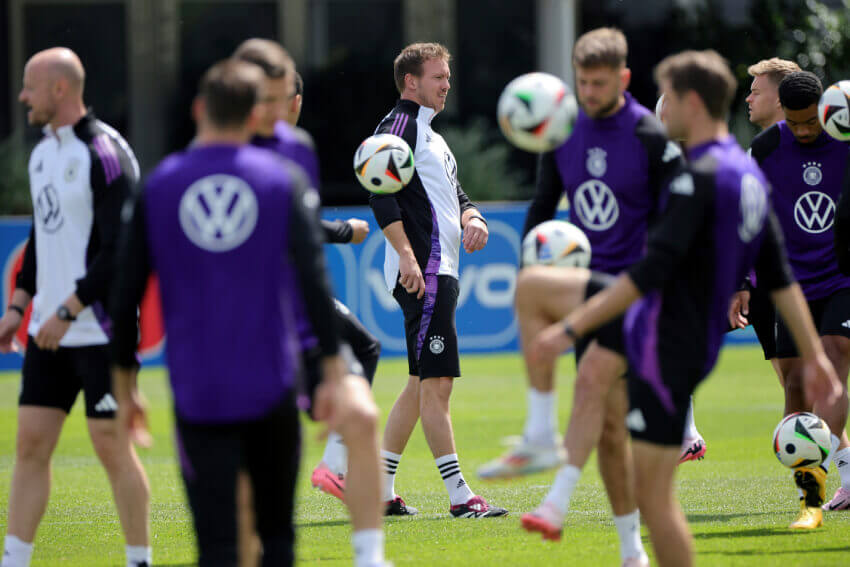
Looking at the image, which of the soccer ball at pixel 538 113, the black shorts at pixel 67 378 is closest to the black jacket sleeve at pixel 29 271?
the black shorts at pixel 67 378

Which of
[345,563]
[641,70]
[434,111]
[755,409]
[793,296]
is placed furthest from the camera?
[641,70]

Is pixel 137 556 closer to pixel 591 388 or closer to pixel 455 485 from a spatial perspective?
pixel 591 388

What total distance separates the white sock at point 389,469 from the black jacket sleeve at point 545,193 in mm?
2484

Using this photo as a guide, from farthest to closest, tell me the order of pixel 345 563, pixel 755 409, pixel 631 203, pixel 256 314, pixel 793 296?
pixel 755 409 < pixel 345 563 < pixel 631 203 < pixel 793 296 < pixel 256 314

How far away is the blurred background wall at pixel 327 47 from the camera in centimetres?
2766

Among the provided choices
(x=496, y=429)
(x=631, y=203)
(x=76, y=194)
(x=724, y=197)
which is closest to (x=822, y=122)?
(x=631, y=203)

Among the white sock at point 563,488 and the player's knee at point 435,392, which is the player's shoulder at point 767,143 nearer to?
the player's knee at point 435,392

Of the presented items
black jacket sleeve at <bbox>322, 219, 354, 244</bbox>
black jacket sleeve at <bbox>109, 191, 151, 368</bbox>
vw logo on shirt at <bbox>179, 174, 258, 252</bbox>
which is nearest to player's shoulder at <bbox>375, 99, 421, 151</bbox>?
black jacket sleeve at <bbox>322, 219, 354, 244</bbox>

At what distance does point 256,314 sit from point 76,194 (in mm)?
1990

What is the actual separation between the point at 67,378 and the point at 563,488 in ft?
8.21

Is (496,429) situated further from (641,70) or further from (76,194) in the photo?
(641,70)

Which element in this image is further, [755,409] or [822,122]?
[755,409]

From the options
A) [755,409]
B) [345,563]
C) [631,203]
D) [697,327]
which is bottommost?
[755,409]

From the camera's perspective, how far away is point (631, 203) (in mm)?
5711
